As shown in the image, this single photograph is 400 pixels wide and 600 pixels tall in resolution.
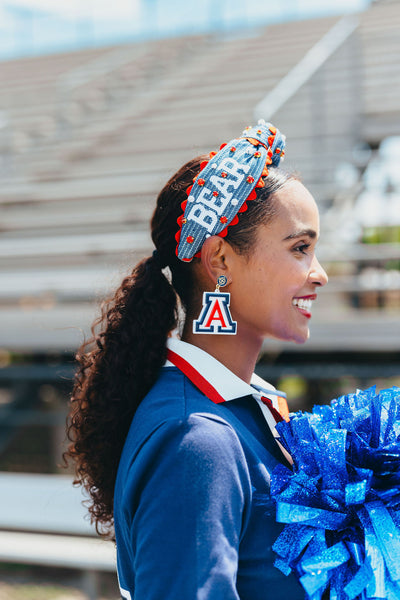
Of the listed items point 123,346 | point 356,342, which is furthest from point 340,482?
point 356,342

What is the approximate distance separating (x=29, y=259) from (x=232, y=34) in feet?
20.6

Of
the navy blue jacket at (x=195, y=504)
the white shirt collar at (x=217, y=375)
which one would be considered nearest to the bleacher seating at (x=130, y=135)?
the white shirt collar at (x=217, y=375)

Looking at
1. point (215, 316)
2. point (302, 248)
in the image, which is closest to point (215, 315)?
point (215, 316)

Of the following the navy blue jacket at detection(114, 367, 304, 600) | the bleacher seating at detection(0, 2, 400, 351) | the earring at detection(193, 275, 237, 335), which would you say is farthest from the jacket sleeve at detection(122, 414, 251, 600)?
the bleacher seating at detection(0, 2, 400, 351)

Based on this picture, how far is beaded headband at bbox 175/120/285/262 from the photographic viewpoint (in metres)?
1.16

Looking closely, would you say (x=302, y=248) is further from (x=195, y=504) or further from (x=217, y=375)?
(x=195, y=504)

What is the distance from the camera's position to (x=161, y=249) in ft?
4.28

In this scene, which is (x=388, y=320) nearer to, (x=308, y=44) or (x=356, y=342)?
(x=356, y=342)

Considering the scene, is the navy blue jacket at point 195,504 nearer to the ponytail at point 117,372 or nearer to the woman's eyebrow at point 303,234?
the ponytail at point 117,372

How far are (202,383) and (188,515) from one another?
25cm

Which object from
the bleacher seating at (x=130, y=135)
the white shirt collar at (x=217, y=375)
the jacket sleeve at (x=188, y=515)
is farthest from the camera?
the bleacher seating at (x=130, y=135)

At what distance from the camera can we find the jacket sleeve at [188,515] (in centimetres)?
90

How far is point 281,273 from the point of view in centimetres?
118

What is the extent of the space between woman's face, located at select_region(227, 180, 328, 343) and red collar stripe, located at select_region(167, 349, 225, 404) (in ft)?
0.42
